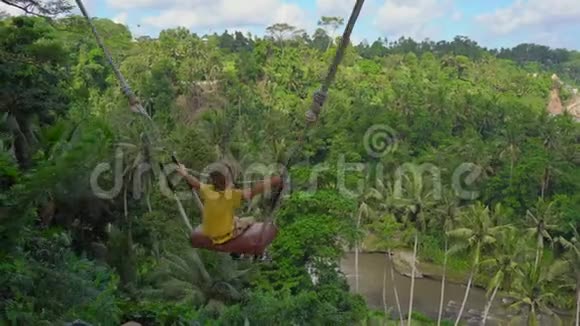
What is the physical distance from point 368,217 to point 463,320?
172 inches

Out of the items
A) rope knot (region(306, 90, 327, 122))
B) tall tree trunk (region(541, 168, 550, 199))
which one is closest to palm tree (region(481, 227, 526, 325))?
tall tree trunk (region(541, 168, 550, 199))

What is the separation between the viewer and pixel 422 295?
70.4ft

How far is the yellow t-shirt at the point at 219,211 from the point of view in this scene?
3992 millimetres

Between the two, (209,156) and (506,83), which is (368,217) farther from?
(506,83)

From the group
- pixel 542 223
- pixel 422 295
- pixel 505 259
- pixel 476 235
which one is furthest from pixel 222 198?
pixel 542 223

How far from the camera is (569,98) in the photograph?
4841 cm

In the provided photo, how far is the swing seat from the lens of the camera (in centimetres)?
416

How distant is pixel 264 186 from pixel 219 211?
33 cm

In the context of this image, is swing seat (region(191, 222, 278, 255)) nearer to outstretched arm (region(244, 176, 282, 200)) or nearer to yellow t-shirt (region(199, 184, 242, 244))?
yellow t-shirt (region(199, 184, 242, 244))

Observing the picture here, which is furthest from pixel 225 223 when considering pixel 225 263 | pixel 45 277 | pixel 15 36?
pixel 225 263

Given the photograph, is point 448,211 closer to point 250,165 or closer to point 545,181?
point 545,181

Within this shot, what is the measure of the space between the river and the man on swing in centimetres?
1475

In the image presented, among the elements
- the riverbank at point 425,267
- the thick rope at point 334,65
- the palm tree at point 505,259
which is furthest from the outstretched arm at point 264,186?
the riverbank at point 425,267

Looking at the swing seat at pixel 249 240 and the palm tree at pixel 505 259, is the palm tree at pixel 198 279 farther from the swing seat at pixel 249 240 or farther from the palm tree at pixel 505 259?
the swing seat at pixel 249 240
